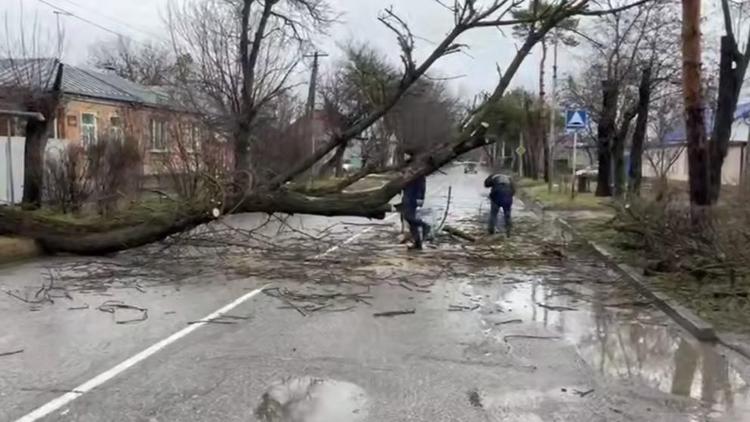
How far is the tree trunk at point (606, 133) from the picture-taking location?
28469 millimetres

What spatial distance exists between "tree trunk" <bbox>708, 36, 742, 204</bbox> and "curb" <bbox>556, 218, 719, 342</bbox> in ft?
13.5

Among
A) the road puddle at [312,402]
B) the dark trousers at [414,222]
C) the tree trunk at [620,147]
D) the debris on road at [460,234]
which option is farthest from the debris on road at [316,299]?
the tree trunk at [620,147]

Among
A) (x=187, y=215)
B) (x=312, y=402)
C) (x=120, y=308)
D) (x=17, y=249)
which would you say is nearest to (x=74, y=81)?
(x=17, y=249)

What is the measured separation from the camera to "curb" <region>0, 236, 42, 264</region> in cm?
1291

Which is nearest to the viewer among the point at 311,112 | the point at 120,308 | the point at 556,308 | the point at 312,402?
the point at 312,402

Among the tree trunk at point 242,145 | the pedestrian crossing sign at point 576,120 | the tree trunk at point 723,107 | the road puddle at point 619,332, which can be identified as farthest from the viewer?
the pedestrian crossing sign at point 576,120

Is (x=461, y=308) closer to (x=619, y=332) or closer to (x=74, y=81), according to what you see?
(x=619, y=332)

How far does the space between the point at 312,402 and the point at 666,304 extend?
5.38 m

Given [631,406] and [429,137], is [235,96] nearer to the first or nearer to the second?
[429,137]

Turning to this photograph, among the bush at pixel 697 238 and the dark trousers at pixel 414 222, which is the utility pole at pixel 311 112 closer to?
the dark trousers at pixel 414 222

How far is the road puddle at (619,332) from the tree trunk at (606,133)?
17533 millimetres

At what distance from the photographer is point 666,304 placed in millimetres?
9242

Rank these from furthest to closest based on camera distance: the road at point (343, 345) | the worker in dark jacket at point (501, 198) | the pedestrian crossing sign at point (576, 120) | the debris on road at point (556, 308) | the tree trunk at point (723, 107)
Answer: the pedestrian crossing sign at point (576, 120) → the worker in dark jacket at point (501, 198) → the tree trunk at point (723, 107) → the debris on road at point (556, 308) → the road at point (343, 345)

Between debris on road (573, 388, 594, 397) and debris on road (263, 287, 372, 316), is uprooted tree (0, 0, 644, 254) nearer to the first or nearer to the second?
debris on road (263, 287, 372, 316)
